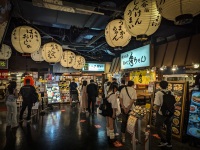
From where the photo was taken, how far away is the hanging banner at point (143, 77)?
10656 mm

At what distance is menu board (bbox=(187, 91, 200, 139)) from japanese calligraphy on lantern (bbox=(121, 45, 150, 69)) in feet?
15.2

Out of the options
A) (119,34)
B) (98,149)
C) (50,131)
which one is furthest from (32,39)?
(98,149)

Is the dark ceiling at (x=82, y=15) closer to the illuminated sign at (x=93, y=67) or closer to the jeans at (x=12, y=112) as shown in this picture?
the jeans at (x=12, y=112)

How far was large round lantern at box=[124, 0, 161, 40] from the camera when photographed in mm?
3818

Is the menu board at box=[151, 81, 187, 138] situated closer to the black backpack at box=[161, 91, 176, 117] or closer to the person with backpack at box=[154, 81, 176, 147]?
the person with backpack at box=[154, 81, 176, 147]

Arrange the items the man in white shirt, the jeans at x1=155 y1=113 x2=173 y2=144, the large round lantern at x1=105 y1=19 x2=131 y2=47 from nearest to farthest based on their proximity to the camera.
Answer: the jeans at x1=155 y1=113 x2=173 y2=144, the large round lantern at x1=105 y1=19 x2=131 y2=47, the man in white shirt

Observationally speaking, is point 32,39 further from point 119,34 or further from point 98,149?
point 98,149

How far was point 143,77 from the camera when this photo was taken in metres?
11.6

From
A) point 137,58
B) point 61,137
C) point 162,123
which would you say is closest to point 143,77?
point 137,58

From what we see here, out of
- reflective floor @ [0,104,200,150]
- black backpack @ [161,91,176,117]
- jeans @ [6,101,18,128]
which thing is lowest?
reflective floor @ [0,104,200,150]

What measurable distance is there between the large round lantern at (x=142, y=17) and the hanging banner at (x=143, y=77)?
699 centimetres

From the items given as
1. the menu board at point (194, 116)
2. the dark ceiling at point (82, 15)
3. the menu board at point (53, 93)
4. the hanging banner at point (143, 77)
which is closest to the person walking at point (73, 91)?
the menu board at point (53, 93)

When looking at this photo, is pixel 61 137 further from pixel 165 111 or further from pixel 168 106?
pixel 168 106

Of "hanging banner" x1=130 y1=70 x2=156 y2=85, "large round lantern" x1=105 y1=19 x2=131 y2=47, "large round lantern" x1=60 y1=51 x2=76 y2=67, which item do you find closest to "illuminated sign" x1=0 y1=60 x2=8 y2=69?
"large round lantern" x1=60 y1=51 x2=76 y2=67
